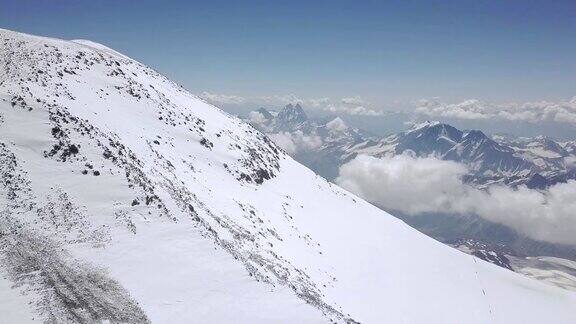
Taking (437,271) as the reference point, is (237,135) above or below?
above

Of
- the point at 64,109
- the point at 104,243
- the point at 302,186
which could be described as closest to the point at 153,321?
the point at 104,243

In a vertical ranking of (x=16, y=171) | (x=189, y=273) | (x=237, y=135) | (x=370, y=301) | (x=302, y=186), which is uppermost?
(x=237, y=135)

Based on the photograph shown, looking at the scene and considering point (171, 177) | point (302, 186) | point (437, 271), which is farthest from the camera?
point (302, 186)

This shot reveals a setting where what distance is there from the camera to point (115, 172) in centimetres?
3059

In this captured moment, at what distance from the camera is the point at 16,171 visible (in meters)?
26.6

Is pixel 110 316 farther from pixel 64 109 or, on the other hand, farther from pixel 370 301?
pixel 370 301

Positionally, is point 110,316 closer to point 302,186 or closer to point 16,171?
point 16,171

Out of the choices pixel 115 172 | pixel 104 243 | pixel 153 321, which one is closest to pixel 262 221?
pixel 115 172

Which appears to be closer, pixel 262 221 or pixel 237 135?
pixel 262 221

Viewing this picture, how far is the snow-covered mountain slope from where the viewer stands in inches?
840

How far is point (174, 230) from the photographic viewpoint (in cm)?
2780

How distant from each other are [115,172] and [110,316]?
47.8 ft

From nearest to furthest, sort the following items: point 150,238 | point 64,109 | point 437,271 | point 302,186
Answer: point 150,238 < point 64,109 < point 437,271 < point 302,186

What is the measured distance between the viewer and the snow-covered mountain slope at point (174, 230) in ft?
70.0
